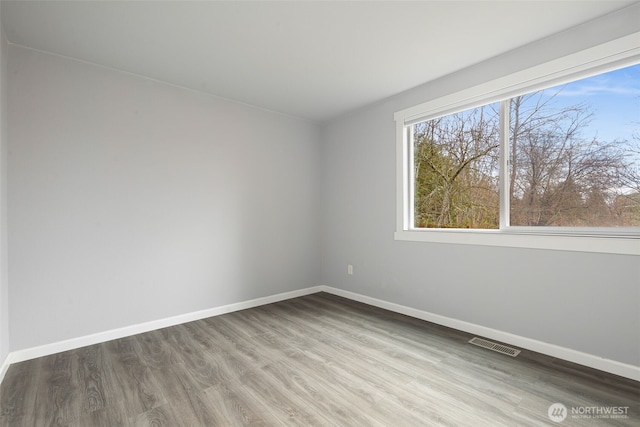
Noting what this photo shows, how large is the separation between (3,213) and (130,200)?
0.86 meters

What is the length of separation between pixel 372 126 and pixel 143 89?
8.33 ft

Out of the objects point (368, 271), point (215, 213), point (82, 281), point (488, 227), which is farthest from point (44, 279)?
point (488, 227)

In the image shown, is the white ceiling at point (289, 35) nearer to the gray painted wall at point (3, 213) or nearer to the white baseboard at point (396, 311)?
the gray painted wall at point (3, 213)

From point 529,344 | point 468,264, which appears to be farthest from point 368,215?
point 529,344

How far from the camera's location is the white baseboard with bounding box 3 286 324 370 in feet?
7.98

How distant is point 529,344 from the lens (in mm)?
2475

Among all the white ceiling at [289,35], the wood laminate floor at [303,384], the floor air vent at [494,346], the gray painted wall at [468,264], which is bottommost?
the wood laminate floor at [303,384]

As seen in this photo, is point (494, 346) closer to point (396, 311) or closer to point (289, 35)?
point (396, 311)

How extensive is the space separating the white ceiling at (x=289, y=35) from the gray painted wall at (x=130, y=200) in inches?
12.6

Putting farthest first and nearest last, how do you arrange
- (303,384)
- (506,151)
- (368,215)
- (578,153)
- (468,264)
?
1. (368,215)
2. (468,264)
3. (506,151)
4. (578,153)
5. (303,384)

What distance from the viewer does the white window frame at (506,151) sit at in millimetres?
2086

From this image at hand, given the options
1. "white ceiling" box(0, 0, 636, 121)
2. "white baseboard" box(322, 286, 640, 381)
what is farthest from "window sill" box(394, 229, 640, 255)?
"white ceiling" box(0, 0, 636, 121)

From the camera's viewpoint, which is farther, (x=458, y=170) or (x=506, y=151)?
(x=458, y=170)

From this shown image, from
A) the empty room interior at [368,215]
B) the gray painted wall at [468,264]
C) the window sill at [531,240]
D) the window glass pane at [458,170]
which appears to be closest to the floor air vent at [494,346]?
the empty room interior at [368,215]
